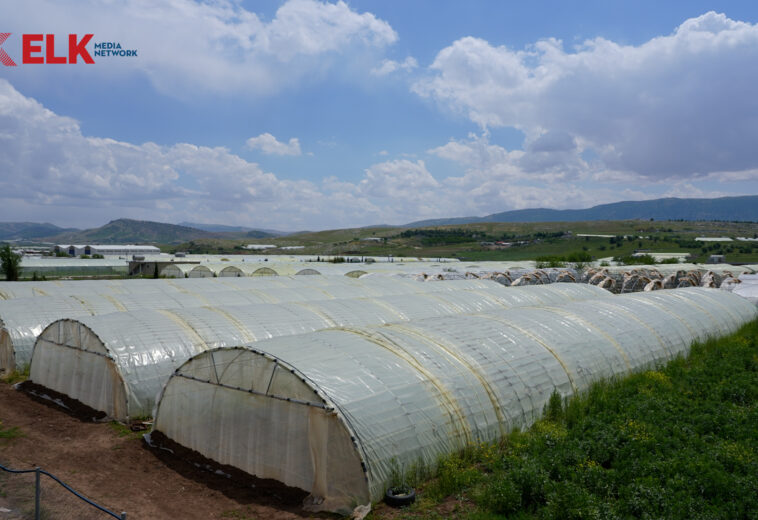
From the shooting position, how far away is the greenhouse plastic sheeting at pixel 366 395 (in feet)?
30.5

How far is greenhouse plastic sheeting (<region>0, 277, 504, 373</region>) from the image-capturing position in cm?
1958

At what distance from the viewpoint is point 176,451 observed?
1201cm

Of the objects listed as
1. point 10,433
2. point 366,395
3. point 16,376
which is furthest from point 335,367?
point 16,376

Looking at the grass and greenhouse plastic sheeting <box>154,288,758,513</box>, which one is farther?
greenhouse plastic sheeting <box>154,288,758,513</box>

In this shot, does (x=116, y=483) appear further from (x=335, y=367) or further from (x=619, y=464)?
(x=619, y=464)

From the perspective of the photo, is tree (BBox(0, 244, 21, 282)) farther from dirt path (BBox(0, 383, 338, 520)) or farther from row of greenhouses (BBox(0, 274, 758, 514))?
dirt path (BBox(0, 383, 338, 520))

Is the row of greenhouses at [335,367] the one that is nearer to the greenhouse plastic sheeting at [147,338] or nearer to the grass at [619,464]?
the greenhouse plastic sheeting at [147,338]

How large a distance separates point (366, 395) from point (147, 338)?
8703mm

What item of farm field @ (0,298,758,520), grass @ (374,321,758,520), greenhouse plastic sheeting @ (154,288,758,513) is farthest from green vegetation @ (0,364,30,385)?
grass @ (374,321,758,520)

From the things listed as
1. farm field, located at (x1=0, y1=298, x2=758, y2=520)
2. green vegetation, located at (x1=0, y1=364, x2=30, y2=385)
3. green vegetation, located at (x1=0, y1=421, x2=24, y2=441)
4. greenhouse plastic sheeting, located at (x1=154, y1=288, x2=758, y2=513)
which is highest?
greenhouse plastic sheeting, located at (x1=154, y1=288, x2=758, y2=513)

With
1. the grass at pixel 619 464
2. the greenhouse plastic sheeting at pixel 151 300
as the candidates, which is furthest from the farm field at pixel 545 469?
the greenhouse plastic sheeting at pixel 151 300

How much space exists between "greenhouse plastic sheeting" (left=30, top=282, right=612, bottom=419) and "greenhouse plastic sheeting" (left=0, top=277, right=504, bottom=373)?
8.22 ft

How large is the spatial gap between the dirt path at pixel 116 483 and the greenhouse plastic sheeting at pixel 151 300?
6.10 m

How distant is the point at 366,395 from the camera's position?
990 centimetres
